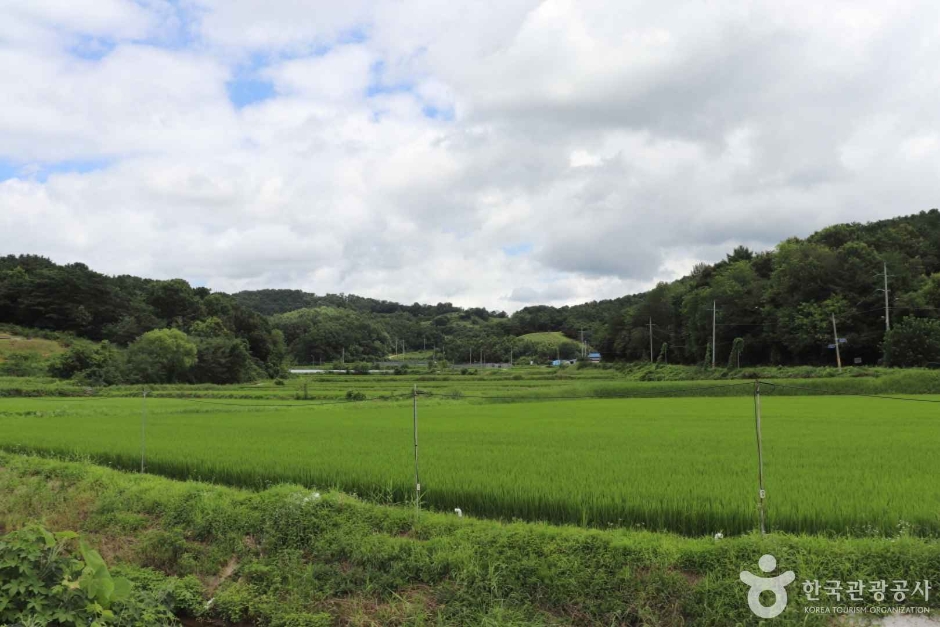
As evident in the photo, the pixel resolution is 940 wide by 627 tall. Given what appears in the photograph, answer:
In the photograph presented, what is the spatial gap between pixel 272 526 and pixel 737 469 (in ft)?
21.9

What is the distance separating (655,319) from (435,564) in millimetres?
78471

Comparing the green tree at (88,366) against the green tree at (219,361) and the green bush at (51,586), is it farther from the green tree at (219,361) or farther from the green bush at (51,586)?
the green bush at (51,586)

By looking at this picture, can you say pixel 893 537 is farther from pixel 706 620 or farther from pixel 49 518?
pixel 49 518

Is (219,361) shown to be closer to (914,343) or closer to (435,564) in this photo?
(914,343)

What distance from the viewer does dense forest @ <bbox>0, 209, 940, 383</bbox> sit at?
46656 mm

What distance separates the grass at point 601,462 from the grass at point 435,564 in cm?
63

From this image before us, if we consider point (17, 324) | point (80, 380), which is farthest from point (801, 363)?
point (17, 324)

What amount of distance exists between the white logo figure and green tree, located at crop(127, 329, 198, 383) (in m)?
57.3

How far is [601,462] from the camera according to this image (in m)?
9.53

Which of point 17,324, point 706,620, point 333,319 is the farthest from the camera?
point 333,319

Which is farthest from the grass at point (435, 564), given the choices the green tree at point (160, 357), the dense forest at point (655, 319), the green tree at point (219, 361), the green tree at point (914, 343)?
the green tree at point (219, 361)

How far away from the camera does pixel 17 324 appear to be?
72.2 m

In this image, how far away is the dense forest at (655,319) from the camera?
153 ft

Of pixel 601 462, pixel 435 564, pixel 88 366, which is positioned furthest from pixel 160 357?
pixel 435 564
